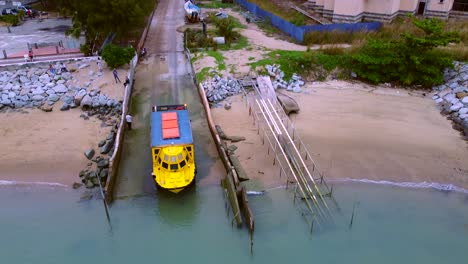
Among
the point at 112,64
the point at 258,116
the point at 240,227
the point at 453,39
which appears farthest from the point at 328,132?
the point at 112,64

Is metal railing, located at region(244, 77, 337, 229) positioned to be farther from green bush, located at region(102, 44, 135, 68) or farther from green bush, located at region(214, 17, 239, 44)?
green bush, located at region(214, 17, 239, 44)

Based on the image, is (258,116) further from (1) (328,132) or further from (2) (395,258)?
(2) (395,258)

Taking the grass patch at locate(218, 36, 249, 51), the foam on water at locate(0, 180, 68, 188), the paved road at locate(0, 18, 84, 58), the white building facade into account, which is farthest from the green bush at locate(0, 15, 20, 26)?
the white building facade

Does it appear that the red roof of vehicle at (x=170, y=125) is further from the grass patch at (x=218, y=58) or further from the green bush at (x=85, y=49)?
the green bush at (x=85, y=49)

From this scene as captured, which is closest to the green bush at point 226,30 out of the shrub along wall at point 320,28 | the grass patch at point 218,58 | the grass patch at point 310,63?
the grass patch at point 218,58

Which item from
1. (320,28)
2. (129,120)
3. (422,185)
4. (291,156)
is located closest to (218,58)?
(320,28)

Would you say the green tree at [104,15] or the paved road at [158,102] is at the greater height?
the green tree at [104,15]
